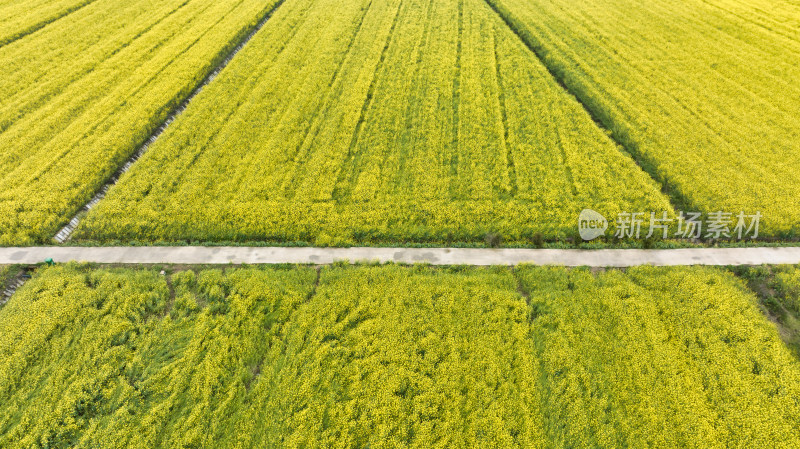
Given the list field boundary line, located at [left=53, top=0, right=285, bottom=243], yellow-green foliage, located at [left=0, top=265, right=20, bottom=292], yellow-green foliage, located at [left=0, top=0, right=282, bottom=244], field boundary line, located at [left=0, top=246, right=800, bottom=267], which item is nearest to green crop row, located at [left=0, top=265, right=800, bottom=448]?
field boundary line, located at [left=0, top=246, right=800, bottom=267]

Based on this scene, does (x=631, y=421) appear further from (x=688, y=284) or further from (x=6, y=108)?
(x=6, y=108)

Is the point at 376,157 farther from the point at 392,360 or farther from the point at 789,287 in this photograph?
the point at 789,287

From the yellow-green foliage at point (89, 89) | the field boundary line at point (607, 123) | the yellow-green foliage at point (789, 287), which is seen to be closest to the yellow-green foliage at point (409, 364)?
the field boundary line at point (607, 123)

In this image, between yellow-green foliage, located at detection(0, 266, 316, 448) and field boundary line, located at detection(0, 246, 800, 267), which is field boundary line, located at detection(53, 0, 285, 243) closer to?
field boundary line, located at detection(0, 246, 800, 267)

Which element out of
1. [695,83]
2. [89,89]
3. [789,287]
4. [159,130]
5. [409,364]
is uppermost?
[89,89]

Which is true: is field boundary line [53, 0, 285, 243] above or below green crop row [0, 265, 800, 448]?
above

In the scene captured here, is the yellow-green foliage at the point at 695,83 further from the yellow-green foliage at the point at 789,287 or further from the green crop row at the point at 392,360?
the green crop row at the point at 392,360

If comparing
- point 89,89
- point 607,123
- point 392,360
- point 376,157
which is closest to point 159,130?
point 89,89
